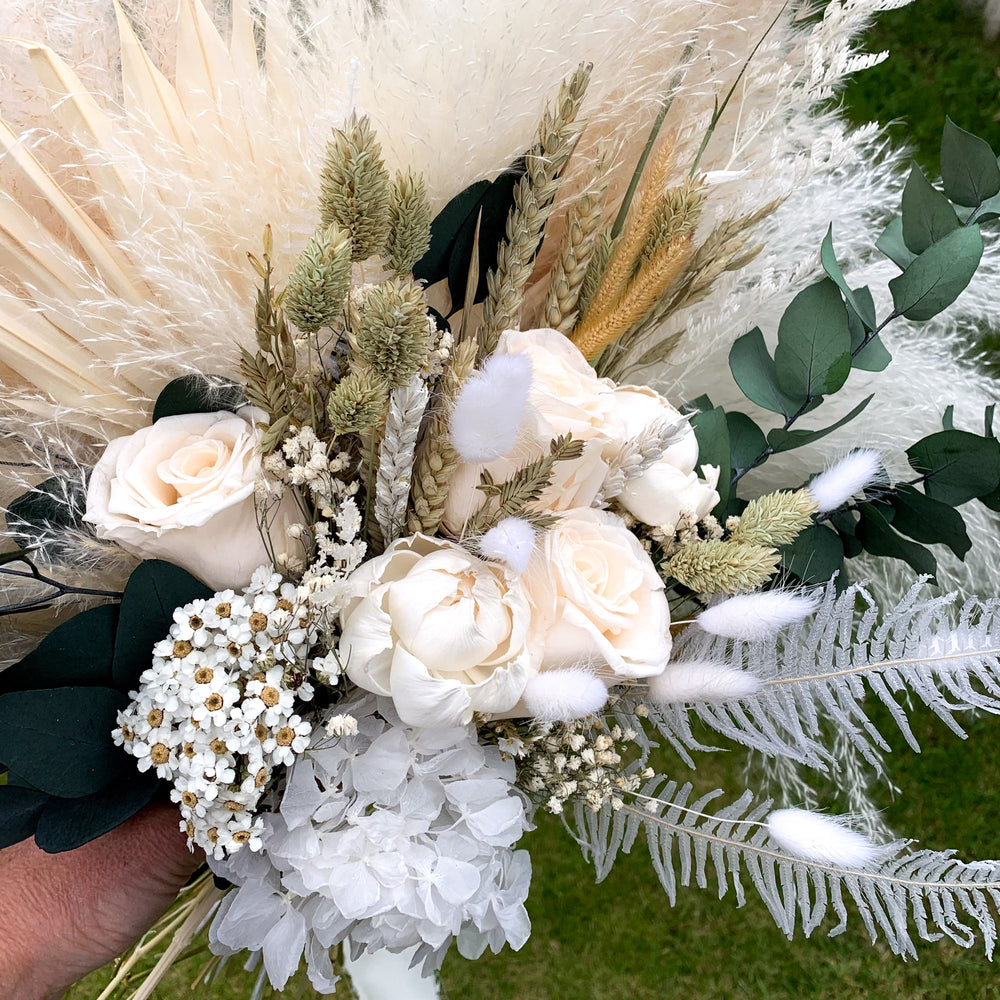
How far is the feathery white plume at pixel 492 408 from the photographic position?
45 cm

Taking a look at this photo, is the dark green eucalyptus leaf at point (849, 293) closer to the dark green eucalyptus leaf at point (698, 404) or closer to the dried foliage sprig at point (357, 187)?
the dark green eucalyptus leaf at point (698, 404)

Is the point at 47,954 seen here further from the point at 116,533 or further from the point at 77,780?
the point at 116,533

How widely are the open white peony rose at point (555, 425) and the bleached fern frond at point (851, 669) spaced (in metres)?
0.17

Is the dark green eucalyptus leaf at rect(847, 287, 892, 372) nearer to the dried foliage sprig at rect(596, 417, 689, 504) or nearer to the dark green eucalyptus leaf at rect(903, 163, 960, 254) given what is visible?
the dark green eucalyptus leaf at rect(903, 163, 960, 254)

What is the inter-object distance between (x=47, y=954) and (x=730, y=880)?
120cm

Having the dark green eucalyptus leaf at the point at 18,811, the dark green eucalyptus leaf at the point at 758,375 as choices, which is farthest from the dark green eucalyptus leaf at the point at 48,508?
the dark green eucalyptus leaf at the point at 758,375

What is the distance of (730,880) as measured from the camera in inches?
59.6

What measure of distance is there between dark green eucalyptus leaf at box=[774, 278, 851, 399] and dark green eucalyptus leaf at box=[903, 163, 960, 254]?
0.26 ft

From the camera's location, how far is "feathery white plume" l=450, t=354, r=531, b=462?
449 millimetres

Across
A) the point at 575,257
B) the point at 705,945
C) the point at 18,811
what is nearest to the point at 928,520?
the point at 575,257

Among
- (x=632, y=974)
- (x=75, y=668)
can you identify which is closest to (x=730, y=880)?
(x=632, y=974)

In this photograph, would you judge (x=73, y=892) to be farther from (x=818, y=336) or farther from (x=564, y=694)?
(x=818, y=336)

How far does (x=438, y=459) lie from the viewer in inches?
20.3

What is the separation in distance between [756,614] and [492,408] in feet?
0.75
